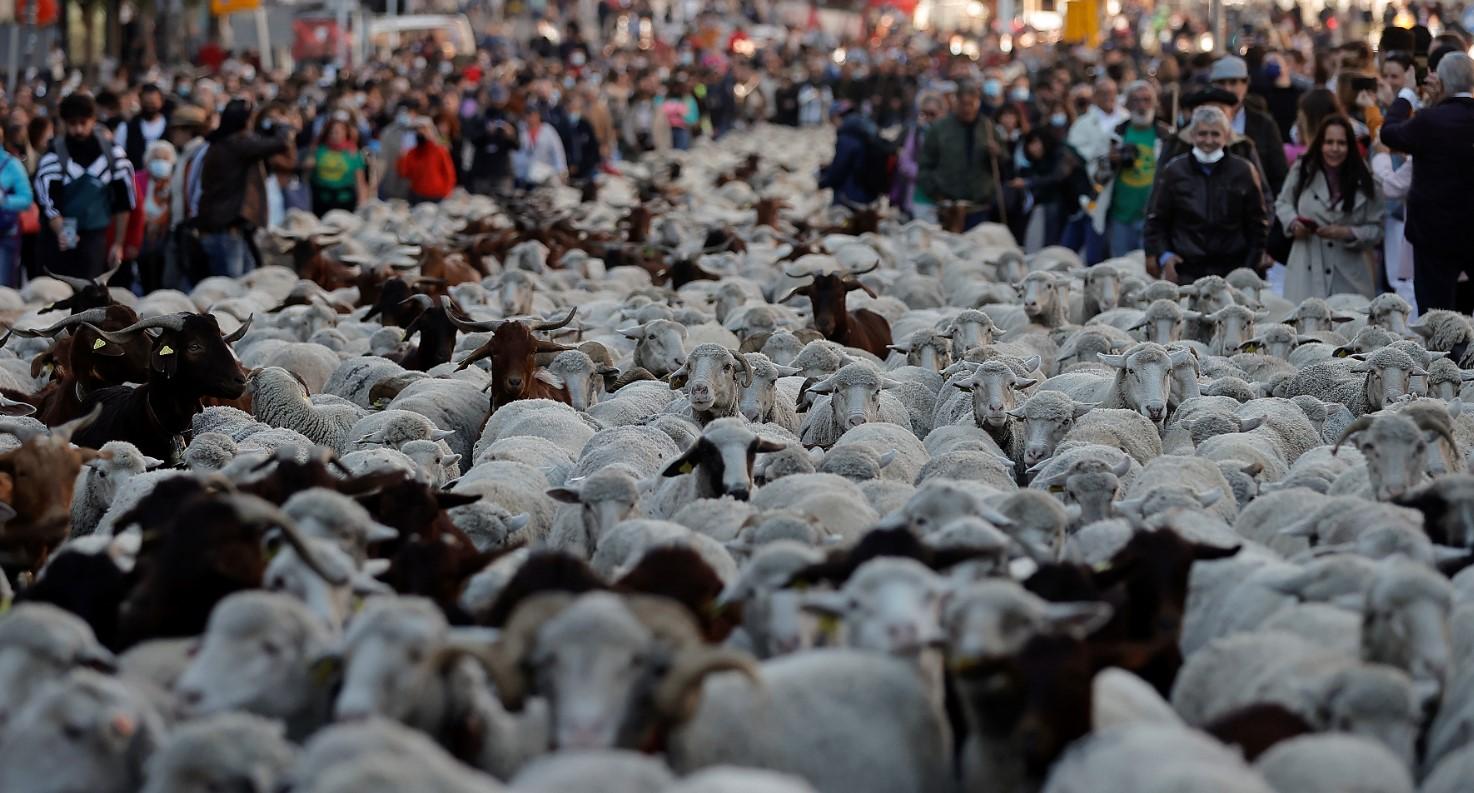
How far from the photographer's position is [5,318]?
512 inches

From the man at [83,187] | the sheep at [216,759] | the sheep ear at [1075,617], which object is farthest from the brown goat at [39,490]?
the man at [83,187]

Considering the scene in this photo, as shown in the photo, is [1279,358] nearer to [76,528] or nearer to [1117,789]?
[76,528]

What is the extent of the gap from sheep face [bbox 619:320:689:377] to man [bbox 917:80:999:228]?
23.9 ft

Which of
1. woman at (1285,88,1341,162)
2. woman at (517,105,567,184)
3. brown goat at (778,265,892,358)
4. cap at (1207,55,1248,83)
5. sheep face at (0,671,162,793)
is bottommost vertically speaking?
woman at (517,105,567,184)

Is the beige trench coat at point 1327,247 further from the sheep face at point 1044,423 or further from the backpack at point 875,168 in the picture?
the backpack at point 875,168

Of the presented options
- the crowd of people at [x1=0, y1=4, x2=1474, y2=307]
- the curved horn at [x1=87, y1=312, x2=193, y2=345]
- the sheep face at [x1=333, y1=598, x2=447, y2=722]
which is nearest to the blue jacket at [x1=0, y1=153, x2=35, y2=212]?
the crowd of people at [x1=0, y1=4, x2=1474, y2=307]

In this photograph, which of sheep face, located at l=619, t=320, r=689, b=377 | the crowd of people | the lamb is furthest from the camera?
the crowd of people

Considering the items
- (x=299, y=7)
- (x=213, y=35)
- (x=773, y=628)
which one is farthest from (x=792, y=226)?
(x=213, y=35)

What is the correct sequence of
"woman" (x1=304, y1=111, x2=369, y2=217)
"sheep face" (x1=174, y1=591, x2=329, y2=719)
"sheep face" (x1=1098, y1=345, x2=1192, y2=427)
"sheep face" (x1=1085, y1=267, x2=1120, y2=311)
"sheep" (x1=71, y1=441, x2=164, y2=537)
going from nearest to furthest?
"sheep face" (x1=174, y1=591, x2=329, y2=719) < "sheep" (x1=71, y1=441, x2=164, y2=537) < "sheep face" (x1=1098, y1=345, x2=1192, y2=427) < "sheep face" (x1=1085, y1=267, x2=1120, y2=311) < "woman" (x1=304, y1=111, x2=369, y2=217)

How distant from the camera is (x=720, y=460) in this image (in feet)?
23.3

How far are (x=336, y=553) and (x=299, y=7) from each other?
131ft

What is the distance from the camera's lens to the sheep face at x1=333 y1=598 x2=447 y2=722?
4250 mm

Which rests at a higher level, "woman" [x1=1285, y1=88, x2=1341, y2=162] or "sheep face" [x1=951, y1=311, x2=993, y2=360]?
"woman" [x1=1285, y1=88, x2=1341, y2=162]

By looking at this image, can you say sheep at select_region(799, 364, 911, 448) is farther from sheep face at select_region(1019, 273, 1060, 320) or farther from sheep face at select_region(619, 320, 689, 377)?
sheep face at select_region(1019, 273, 1060, 320)
